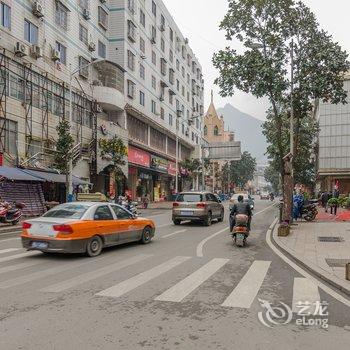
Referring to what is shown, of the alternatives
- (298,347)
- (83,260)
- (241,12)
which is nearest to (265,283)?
(298,347)

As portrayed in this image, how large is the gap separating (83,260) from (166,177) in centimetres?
5032

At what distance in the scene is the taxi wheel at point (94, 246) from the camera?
1106 cm

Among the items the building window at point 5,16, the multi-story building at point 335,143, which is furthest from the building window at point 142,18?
the multi-story building at point 335,143

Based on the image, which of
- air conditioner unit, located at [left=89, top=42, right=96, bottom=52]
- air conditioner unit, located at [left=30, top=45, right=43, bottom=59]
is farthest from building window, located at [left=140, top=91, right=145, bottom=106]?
air conditioner unit, located at [left=30, top=45, right=43, bottom=59]

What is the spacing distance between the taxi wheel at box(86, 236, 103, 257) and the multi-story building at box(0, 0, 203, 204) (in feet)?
49.9

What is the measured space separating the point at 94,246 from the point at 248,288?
4.91 meters

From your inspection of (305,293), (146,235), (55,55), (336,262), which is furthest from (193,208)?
(55,55)

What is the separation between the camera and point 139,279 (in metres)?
8.41

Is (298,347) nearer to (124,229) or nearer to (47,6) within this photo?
(124,229)

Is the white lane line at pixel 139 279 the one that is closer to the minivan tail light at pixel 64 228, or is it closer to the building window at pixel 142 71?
the minivan tail light at pixel 64 228

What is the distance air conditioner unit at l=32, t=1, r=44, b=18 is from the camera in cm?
2770

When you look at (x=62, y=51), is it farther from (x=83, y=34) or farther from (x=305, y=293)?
(x=305, y=293)

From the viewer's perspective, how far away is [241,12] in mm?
21906

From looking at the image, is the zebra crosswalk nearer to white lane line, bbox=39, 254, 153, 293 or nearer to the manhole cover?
white lane line, bbox=39, 254, 153, 293
